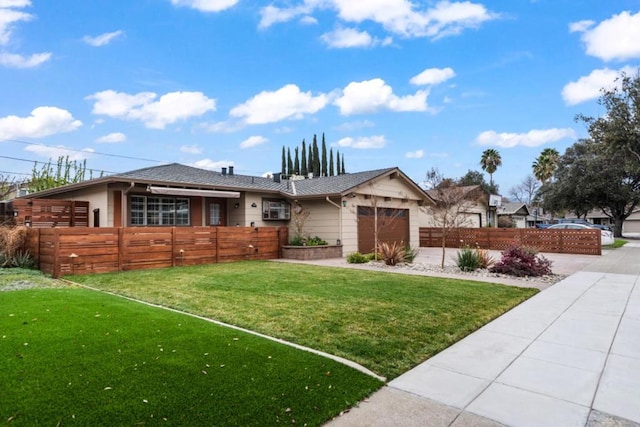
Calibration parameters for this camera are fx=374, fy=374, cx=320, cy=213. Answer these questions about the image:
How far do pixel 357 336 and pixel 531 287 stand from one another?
6.05m

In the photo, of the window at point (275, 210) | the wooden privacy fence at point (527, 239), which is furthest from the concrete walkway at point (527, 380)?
the window at point (275, 210)

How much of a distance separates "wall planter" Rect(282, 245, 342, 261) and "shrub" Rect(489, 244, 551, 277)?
6.70m

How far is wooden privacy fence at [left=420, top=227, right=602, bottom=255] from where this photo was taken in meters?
18.0

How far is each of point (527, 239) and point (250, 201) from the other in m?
14.5

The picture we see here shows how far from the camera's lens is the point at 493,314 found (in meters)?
6.19

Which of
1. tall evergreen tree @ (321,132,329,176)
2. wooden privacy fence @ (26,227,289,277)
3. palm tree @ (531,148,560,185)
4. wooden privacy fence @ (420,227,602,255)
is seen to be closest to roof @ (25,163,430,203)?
wooden privacy fence @ (26,227,289,277)

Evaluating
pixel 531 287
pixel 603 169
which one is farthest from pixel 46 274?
pixel 603 169

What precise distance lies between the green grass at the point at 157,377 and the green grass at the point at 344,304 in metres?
0.70

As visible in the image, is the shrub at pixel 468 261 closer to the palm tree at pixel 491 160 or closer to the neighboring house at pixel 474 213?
the neighboring house at pixel 474 213

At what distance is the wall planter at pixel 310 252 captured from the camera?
15.3m

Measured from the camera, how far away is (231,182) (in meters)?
17.4

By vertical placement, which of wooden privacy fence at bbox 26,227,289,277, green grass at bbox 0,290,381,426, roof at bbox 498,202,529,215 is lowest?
green grass at bbox 0,290,381,426

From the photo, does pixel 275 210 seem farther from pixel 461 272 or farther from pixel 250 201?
pixel 461 272

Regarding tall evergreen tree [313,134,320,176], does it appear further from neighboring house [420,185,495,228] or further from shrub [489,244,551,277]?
shrub [489,244,551,277]
